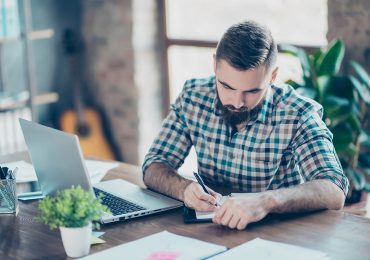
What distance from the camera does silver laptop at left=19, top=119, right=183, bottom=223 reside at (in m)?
2.08

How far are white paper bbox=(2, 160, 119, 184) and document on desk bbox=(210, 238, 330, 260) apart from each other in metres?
0.84

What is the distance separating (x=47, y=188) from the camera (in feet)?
7.68

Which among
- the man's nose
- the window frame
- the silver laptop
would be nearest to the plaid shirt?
the man's nose

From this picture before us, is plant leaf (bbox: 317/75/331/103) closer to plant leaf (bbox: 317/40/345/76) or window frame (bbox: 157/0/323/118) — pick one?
plant leaf (bbox: 317/40/345/76)

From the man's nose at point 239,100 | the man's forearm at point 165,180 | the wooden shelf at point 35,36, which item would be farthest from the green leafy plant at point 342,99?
the wooden shelf at point 35,36

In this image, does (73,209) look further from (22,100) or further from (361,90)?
(22,100)

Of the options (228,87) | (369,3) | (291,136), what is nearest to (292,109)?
(291,136)

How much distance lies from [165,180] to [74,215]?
63cm

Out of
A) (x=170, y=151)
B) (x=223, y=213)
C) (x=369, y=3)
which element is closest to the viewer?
(x=223, y=213)

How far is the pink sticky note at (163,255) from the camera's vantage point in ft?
6.12

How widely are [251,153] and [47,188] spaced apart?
71cm

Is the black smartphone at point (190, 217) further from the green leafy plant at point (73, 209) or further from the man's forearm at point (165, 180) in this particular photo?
the green leafy plant at point (73, 209)

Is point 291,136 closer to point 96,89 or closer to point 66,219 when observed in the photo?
point 66,219

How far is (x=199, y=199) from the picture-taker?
2.22 m
